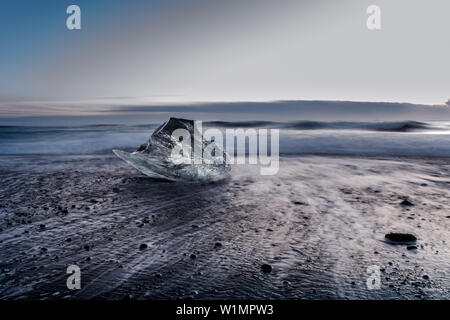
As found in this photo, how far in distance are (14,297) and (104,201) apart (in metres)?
1.45

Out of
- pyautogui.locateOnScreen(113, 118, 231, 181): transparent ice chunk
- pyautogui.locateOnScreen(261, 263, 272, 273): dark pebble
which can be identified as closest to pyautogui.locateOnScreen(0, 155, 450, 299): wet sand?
pyautogui.locateOnScreen(261, 263, 272, 273): dark pebble

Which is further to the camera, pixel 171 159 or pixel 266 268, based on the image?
pixel 171 159

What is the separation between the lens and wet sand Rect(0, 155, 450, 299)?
4.52 feet

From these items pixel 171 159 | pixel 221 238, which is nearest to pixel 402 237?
pixel 221 238

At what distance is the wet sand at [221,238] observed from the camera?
A: 1379 mm

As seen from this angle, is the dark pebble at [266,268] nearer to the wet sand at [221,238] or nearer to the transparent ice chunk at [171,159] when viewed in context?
the wet sand at [221,238]

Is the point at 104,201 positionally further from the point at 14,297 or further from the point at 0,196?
the point at 14,297

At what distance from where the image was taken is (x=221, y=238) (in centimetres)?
190

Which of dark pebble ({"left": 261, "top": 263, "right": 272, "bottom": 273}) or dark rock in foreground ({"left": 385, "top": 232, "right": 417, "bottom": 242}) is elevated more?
dark rock in foreground ({"left": 385, "top": 232, "right": 417, "bottom": 242})

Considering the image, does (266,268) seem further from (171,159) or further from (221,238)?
(171,159)

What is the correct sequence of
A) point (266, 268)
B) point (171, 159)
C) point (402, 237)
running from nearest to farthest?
1. point (266, 268)
2. point (402, 237)
3. point (171, 159)

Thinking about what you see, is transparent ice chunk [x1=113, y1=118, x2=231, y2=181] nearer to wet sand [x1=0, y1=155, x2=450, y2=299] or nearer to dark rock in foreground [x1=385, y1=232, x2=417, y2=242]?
wet sand [x1=0, y1=155, x2=450, y2=299]

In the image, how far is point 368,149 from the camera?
23.6ft

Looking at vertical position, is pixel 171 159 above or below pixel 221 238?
above
